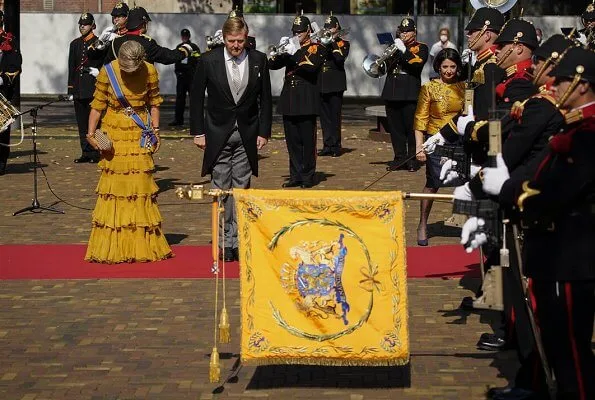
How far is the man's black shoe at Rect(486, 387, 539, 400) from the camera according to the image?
6969 millimetres

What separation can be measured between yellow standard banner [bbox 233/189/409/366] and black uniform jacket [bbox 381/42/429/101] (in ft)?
35.8

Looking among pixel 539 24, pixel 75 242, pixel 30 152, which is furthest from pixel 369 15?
pixel 75 242

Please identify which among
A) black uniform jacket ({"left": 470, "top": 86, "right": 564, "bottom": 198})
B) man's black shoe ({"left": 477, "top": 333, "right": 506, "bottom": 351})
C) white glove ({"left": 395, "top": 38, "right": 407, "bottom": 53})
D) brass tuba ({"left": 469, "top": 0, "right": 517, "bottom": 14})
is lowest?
man's black shoe ({"left": 477, "top": 333, "right": 506, "bottom": 351})

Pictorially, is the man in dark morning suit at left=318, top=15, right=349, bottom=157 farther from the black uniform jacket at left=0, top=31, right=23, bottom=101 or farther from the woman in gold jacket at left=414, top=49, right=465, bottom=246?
the woman in gold jacket at left=414, top=49, right=465, bottom=246

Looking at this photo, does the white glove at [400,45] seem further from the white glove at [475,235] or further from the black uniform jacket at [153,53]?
the white glove at [475,235]

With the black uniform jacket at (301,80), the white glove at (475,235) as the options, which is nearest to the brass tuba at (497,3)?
the black uniform jacket at (301,80)

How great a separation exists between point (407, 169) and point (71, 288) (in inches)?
330

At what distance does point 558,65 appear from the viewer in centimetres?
622

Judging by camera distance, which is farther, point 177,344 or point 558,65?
point 177,344

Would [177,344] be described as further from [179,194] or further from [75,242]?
[75,242]

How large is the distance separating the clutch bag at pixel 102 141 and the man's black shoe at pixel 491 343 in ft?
13.8

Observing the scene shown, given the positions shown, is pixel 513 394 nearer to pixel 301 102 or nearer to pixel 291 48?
pixel 301 102

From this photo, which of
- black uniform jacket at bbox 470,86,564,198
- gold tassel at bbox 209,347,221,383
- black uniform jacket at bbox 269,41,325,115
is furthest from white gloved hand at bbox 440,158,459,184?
black uniform jacket at bbox 269,41,325,115

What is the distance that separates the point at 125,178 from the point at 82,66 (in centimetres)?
757
